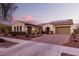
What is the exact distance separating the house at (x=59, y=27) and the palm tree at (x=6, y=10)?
1.35 feet

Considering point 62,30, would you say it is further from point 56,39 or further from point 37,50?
point 37,50

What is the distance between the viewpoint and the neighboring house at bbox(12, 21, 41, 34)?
2.97 metres

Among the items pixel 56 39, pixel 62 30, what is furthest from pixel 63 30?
pixel 56 39

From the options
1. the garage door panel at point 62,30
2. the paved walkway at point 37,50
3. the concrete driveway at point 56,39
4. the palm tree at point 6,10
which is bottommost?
the paved walkway at point 37,50

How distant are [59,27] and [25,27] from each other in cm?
40

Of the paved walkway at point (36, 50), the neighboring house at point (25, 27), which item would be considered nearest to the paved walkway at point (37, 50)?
the paved walkway at point (36, 50)

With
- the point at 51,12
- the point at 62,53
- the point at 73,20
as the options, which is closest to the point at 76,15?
the point at 73,20

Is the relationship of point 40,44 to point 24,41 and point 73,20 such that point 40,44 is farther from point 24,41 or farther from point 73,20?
point 73,20

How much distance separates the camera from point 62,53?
2.93m

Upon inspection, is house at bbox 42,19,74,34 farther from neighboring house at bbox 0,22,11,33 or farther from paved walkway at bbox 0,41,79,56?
neighboring house at bbox 0,22,11,33

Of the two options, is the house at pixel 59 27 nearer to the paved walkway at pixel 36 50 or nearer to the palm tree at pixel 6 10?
the paved walkway at pixel 36 50

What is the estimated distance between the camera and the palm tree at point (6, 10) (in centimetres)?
294

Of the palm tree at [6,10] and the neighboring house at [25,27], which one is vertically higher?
the palm tree at [6,10]

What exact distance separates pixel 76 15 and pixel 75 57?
0.49 m
